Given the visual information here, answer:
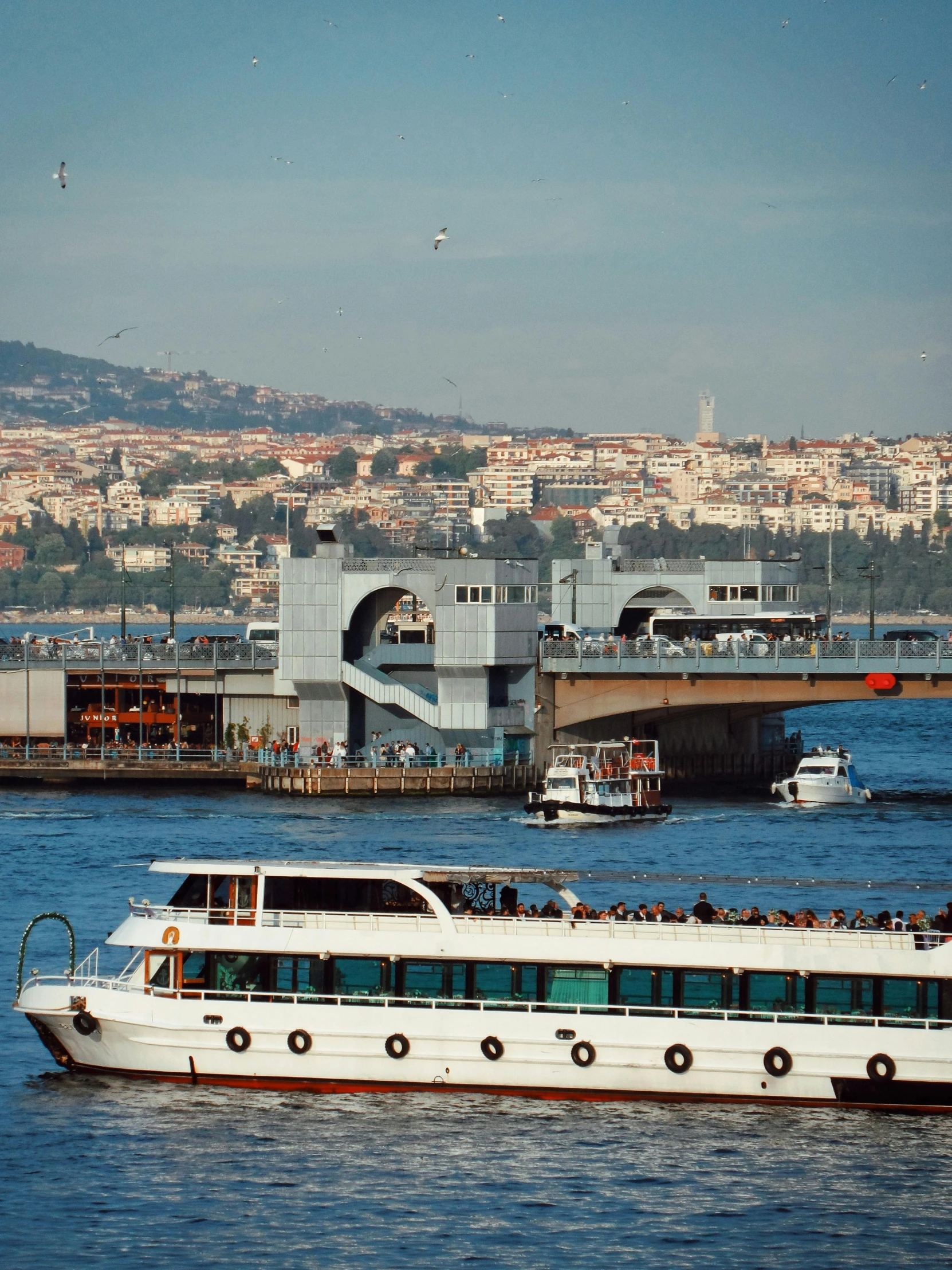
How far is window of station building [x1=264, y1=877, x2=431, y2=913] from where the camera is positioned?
3409 centimetres

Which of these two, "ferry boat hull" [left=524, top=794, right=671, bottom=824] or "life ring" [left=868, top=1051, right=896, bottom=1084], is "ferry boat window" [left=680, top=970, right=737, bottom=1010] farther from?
"ferry boat hull" [left=524, top=794, right=671, bottom=824]

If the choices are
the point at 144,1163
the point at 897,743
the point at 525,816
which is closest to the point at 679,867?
the point at 525,816

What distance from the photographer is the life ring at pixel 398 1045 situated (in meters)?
32.7

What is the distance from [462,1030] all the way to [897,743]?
87379mm

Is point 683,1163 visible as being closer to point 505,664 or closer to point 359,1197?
point 359,1197

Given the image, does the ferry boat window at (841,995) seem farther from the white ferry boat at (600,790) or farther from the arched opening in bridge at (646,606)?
the arched opening in bridge at (646,606)

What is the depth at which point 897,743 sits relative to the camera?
117m

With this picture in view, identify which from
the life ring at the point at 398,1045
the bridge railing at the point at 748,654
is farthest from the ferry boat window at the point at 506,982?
the bridge railing at the point at 748,654

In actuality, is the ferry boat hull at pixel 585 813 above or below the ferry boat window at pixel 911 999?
below

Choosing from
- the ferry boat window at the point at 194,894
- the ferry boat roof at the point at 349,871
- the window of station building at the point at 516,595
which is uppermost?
the window of station building at the point at 516,595

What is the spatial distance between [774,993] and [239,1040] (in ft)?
26.9

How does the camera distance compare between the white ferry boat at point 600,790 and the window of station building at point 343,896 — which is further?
the white ferry boat at point 600,790

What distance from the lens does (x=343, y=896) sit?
34.5 m

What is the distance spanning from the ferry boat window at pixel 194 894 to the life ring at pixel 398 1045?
372 cm
